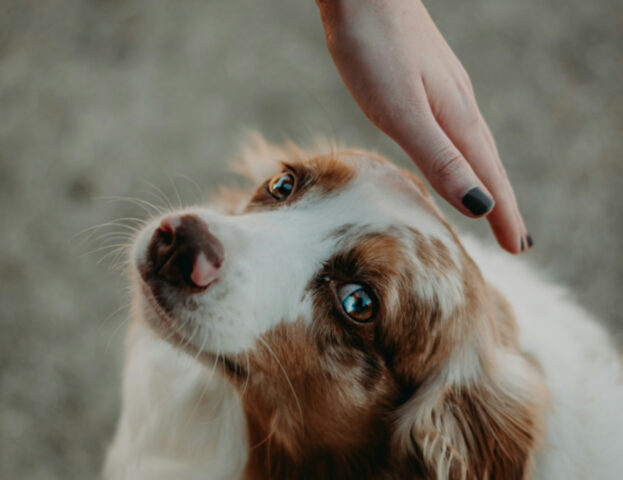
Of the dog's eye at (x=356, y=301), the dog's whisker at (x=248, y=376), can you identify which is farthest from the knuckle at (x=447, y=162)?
the dog's whisker at (x=248, y=376)

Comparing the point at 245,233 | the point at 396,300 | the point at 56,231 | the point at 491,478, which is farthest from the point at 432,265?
the point at 56,231

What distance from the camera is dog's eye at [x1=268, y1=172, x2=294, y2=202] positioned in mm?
1944

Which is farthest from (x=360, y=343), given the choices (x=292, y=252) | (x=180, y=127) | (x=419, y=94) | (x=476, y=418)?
(x=180, y=127)

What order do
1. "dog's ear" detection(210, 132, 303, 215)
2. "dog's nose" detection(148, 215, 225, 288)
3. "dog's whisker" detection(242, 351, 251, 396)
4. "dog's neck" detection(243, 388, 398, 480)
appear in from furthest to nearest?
"dog's ear" detection(210, 132, 303, 215)
"dog's neck" detection(243, 388, 398, 480)
"dog's whisker" detection(242, 351, 251, 396)
"dog's nose" detection(148, 215, 225, 288)

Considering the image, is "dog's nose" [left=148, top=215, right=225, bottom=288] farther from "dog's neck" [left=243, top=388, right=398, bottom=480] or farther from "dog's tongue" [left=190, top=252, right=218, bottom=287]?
"dog's neck" [left=243, top=388, right=398, bottom=480]

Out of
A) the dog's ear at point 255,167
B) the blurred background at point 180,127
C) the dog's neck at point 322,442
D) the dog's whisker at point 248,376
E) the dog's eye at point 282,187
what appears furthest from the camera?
the blurred background at point 180,127

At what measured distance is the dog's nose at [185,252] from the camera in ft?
4.87

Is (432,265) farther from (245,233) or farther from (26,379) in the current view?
(26,379)

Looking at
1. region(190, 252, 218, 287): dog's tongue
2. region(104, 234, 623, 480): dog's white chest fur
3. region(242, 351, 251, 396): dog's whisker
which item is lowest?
region(104, 234, 623, 480): dog's white chest fur

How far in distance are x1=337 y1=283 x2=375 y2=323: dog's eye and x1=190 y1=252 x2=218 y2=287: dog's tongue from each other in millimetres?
412

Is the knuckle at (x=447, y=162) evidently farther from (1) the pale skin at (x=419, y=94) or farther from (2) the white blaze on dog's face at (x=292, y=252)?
(2) the white blaze on dog's face at (x=292, y=252)

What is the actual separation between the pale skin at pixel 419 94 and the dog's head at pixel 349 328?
174 millimetres

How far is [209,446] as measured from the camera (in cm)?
211

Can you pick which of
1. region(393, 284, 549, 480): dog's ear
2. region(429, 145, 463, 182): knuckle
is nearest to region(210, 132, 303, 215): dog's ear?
region(429, 145, 463, 182): knuckle
